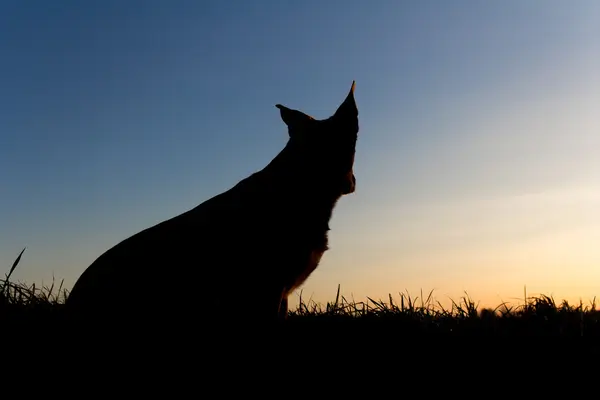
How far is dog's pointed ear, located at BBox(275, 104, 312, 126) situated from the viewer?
5.37 m

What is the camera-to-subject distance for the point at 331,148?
4.97m

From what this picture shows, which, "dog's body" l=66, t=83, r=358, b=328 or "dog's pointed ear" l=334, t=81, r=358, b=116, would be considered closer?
"dog's body" l=66, t=83, r=358, b=328

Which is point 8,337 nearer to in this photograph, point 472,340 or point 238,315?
point 238,315

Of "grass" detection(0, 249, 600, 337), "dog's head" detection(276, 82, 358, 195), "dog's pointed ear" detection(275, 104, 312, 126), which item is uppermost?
"dog's pointed ear" detection(275, 104, 312, 126)

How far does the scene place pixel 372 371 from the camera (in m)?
3.21

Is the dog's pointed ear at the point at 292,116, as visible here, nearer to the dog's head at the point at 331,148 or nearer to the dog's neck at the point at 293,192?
the dog's head at the point at 331,148

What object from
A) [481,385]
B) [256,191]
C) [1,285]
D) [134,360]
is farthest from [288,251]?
[1,285]

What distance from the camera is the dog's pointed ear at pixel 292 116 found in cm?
537

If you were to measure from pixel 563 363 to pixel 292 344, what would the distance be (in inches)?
61.4

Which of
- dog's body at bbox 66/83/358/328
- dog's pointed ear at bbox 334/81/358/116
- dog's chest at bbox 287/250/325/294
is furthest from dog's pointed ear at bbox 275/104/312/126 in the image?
dog's chest at bbox 287/250/325/294

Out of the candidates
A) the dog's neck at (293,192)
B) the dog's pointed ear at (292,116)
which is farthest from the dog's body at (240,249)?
the dog's pointed ear at (292,116)

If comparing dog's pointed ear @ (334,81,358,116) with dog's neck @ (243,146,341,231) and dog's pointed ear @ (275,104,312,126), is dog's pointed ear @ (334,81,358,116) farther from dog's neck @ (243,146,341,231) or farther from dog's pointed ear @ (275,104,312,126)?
dog's neck @ (243,146,341,231)

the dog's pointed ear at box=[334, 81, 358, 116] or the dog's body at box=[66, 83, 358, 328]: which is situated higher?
the dog's pointed ear at box=[334, 81, 358, 116]

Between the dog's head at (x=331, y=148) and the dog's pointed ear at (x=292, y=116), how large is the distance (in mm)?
268
